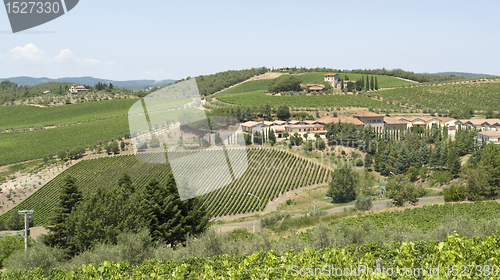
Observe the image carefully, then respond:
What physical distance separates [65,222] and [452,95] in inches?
A: 3156

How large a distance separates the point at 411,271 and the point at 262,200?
2942 centimetres

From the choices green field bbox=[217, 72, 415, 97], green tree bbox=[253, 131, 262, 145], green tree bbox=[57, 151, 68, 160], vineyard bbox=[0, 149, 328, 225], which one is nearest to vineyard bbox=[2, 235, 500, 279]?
vineyard bbox=[0, 149, 328, 225]

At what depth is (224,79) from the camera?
130250 mm

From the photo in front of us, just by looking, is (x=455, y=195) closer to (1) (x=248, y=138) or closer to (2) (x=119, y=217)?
(2) (x=119, y=217)

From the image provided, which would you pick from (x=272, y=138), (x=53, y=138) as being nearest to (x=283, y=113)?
(x=272, y=138)

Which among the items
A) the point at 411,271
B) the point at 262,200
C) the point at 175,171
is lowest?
the point at 262,200

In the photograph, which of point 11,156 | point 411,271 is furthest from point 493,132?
point 11,156

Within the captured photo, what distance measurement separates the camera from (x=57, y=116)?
268ft

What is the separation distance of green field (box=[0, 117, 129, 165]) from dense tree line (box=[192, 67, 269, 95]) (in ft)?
160

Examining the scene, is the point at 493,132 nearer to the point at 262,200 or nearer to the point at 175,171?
the point at 262,200

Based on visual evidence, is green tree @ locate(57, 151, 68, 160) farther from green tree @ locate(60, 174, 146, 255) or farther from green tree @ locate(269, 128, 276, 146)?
green tree @ locate(60, 174, 146, 255)

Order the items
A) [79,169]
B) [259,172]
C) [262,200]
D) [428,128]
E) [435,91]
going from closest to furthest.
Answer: [262,200] → [259,172] → [79,169] → [428,128] → [435,91]

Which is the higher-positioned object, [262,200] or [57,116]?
[57,116]

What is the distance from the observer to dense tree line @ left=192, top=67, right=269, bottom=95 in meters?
122
